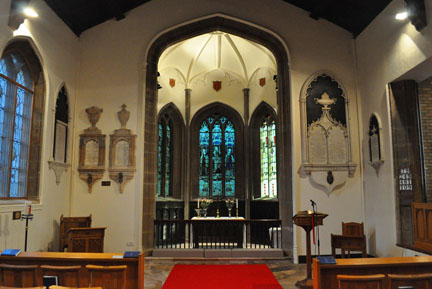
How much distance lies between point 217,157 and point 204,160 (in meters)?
0.45

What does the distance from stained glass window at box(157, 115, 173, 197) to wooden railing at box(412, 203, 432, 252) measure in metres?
7.29

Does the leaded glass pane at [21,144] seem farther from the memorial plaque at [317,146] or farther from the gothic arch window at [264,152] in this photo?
the gothic arch window at [264,152]

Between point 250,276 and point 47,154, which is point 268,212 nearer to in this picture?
point 250,276

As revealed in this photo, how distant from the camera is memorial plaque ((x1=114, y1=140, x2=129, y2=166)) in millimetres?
8594

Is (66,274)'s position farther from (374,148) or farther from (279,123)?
(374,148)

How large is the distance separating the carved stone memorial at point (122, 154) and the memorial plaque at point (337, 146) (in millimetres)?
4410

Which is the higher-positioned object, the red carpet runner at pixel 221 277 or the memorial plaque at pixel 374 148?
the memorial plaque at pixel 374 148

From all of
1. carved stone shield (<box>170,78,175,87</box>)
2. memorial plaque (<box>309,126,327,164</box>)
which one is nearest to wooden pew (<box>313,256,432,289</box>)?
memorial plaque (<box>309,126,327,164</box>)

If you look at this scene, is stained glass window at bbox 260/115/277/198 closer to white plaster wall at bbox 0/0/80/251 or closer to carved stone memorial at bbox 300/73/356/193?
carved stone memorial at bbox 300/73/356/193

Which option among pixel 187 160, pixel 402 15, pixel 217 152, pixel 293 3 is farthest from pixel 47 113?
pixel 402 15

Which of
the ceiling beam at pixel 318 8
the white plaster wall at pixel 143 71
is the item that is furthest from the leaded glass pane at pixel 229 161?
the ceiling beam at pixel 318 8

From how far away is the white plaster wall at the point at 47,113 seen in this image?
6188mm

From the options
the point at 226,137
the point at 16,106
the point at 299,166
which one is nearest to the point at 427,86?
the point at 299,166

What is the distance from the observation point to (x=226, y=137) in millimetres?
12883
